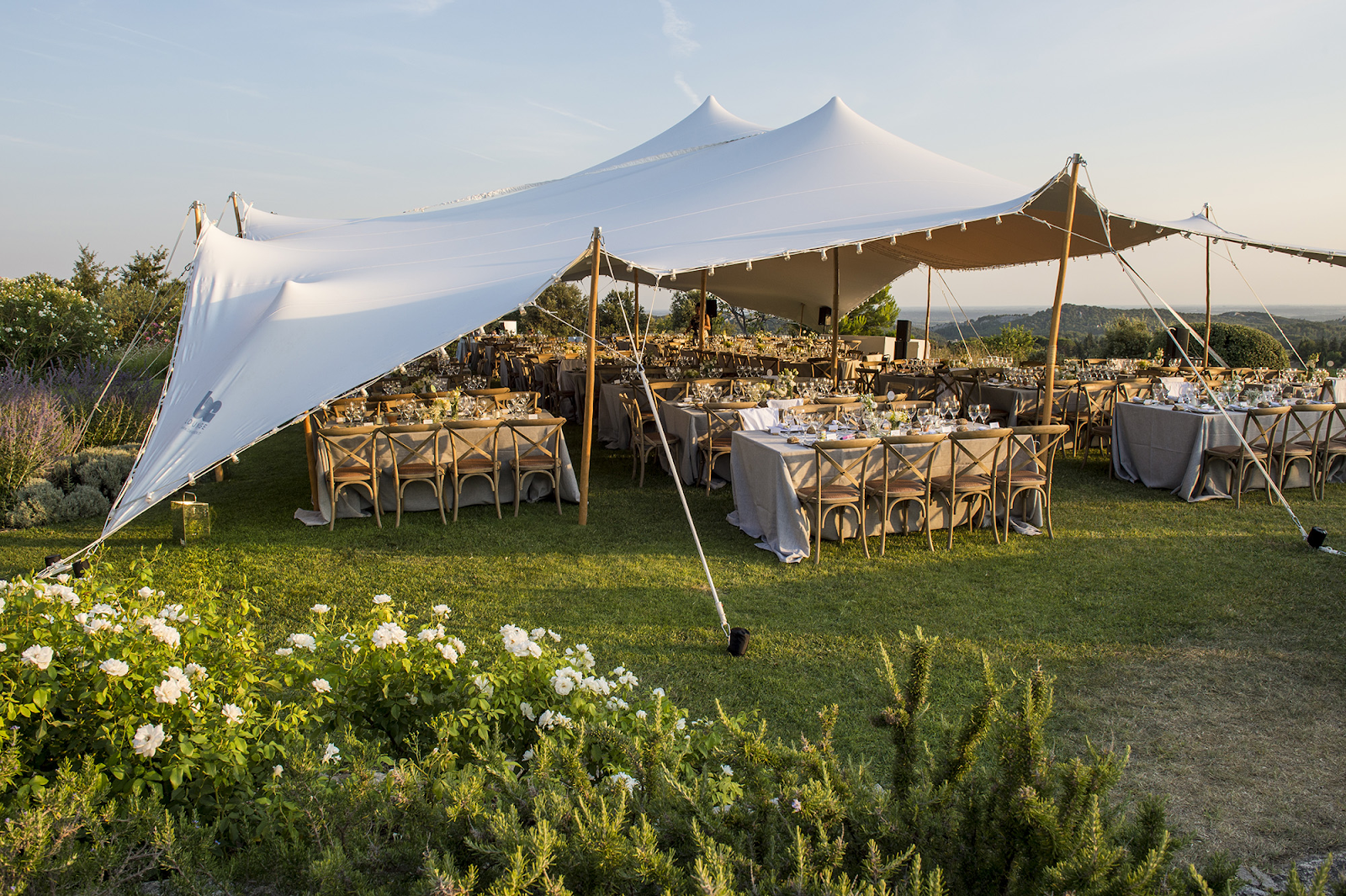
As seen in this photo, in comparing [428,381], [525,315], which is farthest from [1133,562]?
[525,315]

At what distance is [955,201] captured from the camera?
6848 millimetres

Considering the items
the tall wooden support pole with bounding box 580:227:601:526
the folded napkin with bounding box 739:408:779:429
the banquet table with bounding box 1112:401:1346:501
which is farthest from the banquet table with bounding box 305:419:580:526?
the banquet table with bounding box 1112:401:1346:501

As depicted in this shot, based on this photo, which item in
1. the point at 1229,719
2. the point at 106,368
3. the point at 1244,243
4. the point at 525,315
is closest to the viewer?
the point at 1229,719

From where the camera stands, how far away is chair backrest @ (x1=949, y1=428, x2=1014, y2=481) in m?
5.73

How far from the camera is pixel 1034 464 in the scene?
630cm

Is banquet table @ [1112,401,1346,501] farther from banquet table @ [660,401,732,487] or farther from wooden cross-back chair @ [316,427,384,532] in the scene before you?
wooden cross-back chair @ [316,427,384,532]

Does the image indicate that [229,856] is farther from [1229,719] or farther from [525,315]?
[525,315]

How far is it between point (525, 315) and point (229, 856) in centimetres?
2962

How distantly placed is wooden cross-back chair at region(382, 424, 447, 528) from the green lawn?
12.8 inches

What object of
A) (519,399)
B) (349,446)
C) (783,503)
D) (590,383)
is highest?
(590,383)

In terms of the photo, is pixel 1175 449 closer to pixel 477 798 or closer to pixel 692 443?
pixel 692 443

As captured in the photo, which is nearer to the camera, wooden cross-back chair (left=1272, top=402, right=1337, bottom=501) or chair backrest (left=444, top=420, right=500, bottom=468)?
chair backrest (left=444, top=420, right=500, bottom=468)

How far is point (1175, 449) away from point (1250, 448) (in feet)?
2.07

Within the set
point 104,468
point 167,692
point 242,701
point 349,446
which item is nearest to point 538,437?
point 349,446
